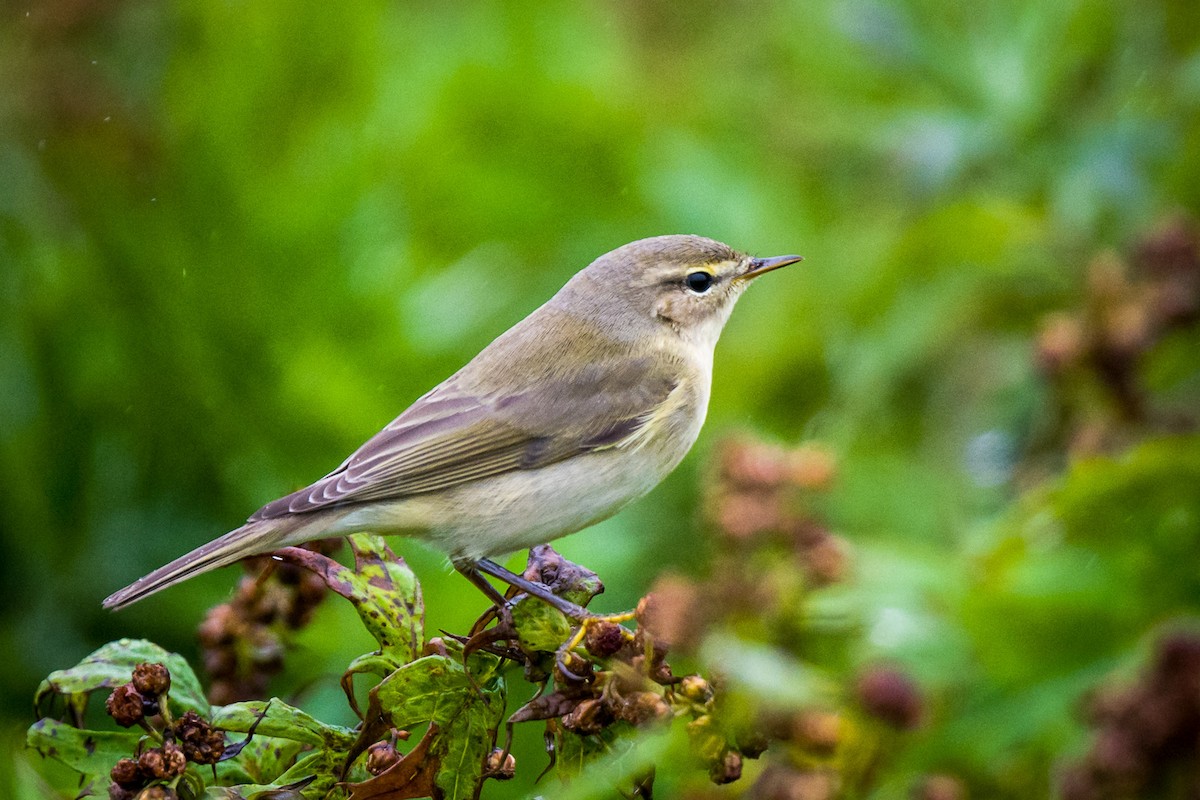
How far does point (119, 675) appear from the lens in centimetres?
213

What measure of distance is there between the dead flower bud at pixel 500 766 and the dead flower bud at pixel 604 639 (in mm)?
210

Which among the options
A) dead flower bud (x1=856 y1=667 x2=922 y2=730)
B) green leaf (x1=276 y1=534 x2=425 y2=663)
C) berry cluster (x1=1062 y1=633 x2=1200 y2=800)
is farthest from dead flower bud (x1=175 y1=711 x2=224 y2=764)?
berry cluster (x1=1062 y1=633 x2=1200 y2=800)

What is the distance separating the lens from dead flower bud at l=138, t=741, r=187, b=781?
195 cm

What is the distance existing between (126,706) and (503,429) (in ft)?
5.23

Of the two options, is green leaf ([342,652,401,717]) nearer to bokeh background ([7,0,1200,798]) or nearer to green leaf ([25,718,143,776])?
green leaf ([25,718,143,776])

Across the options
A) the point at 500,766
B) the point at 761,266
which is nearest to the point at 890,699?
the point at 500,766

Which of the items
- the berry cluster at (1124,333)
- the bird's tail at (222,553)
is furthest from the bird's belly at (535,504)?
the berry cluster at (1124,333)

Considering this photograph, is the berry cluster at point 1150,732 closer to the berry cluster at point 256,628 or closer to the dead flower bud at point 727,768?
the dead flower bud at point 727,768

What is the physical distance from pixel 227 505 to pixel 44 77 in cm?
168

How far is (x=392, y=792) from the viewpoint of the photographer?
81.0 inches

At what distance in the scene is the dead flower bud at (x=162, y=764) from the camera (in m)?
1.95

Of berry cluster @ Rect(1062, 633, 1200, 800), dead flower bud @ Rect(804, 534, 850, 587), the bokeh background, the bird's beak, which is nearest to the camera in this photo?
berry cluster @ Rect(1062, 633, 1200, 800)

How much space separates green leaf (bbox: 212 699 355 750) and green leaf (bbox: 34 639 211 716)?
65 mm

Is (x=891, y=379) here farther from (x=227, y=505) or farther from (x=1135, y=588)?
(x=227, y=505)
